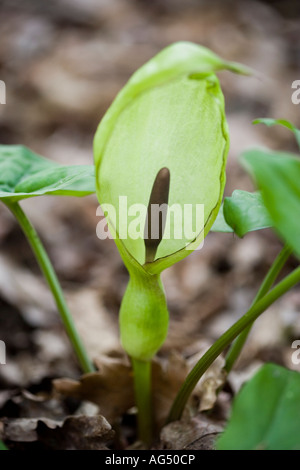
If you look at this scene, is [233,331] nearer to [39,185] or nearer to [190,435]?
[190,435]

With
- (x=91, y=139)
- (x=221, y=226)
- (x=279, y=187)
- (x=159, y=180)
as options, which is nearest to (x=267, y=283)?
(x=221, y=226)

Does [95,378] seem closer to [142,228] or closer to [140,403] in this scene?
[140,403]

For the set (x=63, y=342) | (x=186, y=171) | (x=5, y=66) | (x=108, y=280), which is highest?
(x=5, y=66)

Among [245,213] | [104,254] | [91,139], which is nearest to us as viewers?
[245,213]

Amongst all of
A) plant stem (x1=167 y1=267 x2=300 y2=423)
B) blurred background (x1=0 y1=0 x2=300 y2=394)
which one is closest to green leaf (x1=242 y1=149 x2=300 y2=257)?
plant stem (x1=167 y1=267 x2=300 y2=423)
